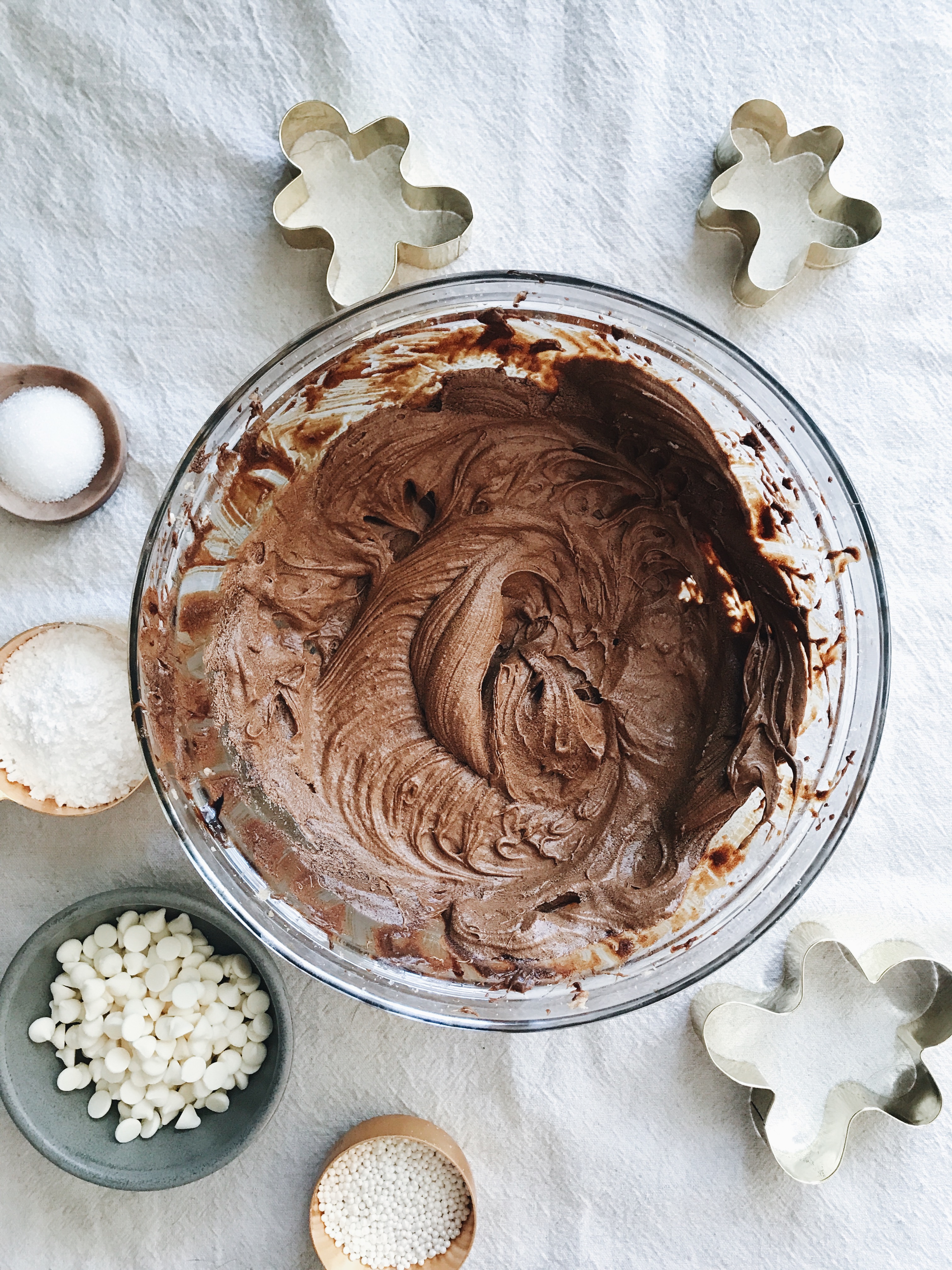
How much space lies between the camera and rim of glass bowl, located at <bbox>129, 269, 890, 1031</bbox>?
1713 mm

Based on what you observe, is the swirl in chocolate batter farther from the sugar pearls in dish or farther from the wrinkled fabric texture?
the sugar pearls in dish

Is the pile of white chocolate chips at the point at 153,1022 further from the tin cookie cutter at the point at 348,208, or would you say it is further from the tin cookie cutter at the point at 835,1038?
the tin cookie cutter at the point at 348,208

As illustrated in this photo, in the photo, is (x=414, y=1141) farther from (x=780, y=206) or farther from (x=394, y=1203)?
(x=780, y=206)

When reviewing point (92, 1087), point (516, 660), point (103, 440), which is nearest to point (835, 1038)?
point (516, 660)

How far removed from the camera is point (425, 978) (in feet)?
6.05

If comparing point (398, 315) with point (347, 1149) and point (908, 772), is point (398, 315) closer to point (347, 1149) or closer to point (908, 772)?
point (908, 772)

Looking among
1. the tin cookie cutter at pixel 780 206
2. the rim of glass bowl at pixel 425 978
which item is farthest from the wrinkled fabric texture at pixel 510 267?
the rim of glass bowl at pixel 425 978

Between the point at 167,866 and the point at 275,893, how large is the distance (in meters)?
0.35

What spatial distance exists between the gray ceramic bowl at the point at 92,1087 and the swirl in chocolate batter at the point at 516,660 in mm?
293

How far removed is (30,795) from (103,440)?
73cm

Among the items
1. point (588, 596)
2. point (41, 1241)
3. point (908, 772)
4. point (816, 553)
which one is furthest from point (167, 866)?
point (908, 772)

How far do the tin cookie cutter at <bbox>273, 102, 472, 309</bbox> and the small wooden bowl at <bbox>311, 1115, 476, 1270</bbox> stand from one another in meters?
1.70

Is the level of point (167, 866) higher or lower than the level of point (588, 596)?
lower

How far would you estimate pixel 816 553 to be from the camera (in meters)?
1.89
